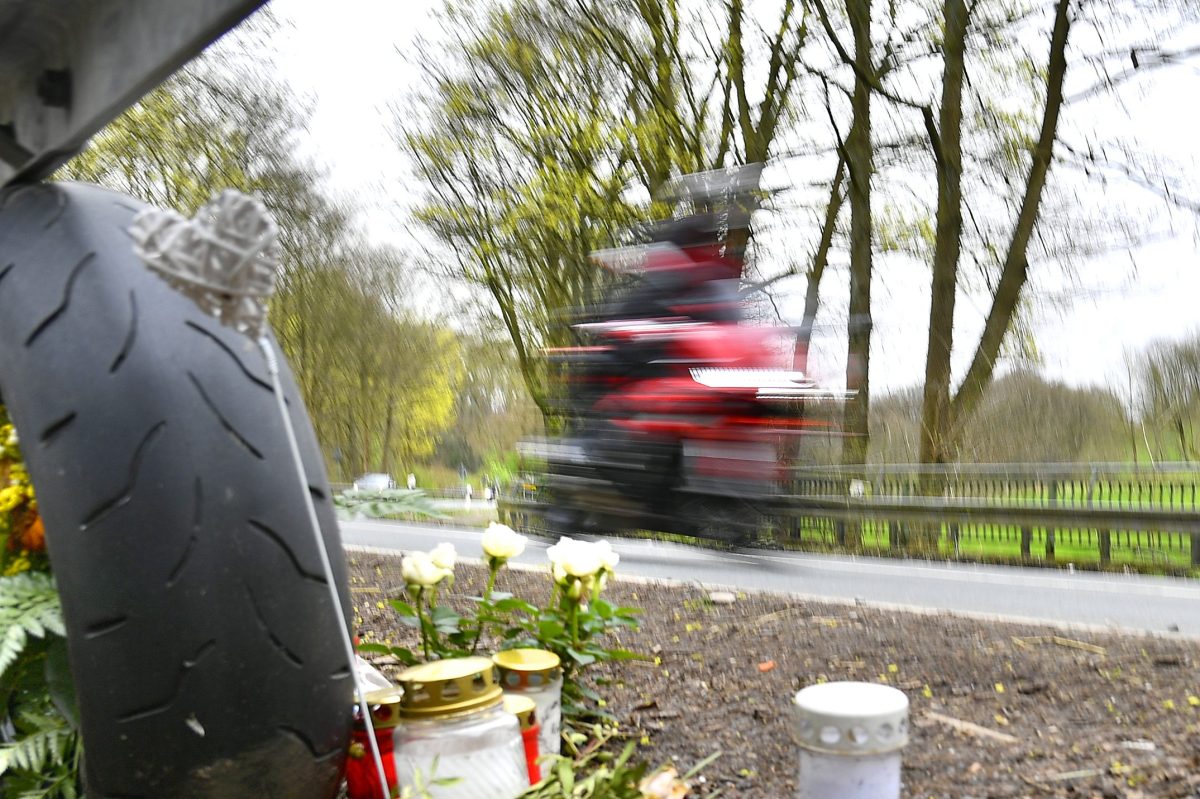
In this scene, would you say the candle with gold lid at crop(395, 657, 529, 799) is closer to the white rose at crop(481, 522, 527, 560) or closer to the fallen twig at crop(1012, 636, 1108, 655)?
the white rose at crop(481, 522, 527, 560)

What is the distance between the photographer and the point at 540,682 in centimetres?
224

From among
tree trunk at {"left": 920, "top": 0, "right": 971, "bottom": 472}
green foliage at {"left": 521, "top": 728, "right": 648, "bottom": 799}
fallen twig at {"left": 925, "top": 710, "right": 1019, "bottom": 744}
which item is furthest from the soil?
tree trunk at {"left": 920, "top": 0, "right": 971, "bottom": 472}

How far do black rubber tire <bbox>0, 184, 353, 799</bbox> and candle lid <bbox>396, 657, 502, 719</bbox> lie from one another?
24 cm

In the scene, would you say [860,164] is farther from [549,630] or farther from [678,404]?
[549,630]

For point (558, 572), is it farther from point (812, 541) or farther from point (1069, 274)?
point (1069, 274)

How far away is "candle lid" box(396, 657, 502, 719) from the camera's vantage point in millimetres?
1849

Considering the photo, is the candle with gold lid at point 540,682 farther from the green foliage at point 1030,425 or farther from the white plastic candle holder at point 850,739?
the green foliage at point 1030,425

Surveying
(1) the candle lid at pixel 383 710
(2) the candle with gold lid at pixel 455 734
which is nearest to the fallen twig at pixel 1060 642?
(2) the candle with gold lid at pixel 455 734

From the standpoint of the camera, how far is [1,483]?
82.7 inches

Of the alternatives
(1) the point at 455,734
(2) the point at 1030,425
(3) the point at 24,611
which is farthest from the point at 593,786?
(2) the point at 1030,425

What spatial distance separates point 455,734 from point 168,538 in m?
0.69

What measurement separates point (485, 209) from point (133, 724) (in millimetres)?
13022

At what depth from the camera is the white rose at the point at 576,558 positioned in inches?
99.8

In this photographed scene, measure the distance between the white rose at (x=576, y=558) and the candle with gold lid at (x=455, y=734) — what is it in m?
0.66
